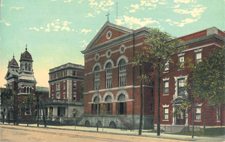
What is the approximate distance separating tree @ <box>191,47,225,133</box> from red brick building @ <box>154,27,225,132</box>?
3.17 m

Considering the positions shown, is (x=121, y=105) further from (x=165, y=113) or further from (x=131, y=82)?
(x=165, y=113)

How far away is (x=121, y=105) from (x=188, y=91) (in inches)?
668

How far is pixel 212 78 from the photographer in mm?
29781

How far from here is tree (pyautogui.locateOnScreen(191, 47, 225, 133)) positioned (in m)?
29.3

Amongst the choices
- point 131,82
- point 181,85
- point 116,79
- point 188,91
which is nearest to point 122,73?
point 116,79

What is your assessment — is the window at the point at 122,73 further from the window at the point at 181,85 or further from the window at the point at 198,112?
the window at the point at 198,112

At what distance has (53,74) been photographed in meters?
82.7

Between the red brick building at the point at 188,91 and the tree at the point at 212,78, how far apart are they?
3.17 metres

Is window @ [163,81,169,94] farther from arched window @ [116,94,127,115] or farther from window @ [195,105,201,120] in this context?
arched window @ [116,94,127,115]

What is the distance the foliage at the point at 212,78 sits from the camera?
29344 millimetres

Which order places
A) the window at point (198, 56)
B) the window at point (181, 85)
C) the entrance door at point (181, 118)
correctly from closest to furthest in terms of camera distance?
the window at point (198, 56)
the window at point (181, 85)
the entrance door at point (181, 118)

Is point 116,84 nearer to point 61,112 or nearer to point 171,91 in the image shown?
point 171,91

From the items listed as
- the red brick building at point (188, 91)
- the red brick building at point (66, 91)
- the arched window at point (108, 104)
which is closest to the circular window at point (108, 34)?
the arched window at point (108, 104)

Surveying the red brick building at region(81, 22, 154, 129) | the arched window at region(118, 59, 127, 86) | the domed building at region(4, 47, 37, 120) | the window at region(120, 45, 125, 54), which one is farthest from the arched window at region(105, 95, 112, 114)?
the domed building at region(4, 47, 37, 120)
